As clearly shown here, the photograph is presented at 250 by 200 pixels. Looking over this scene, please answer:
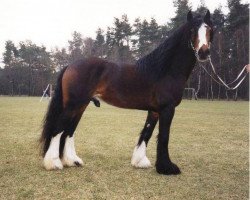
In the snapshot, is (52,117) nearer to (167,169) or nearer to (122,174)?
(122,174)

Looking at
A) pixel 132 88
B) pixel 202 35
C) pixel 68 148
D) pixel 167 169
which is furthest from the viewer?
pixel 68 148

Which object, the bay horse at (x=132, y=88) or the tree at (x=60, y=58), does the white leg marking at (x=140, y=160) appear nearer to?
the bay horse at (x=132, y=88)

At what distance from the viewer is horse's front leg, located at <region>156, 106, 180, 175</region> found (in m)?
5.97

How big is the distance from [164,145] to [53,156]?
2051 mm

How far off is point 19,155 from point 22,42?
90637 millimetres

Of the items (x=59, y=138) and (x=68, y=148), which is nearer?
(x=59, y=138)

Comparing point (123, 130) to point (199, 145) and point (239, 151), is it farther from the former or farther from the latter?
point (239, 151)

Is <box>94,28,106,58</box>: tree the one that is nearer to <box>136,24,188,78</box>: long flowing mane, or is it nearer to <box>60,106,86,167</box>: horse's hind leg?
<box>60,106,86,167</box>: horse's hind leg

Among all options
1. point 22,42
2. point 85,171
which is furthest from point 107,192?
point 22,42

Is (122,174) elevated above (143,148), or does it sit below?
below

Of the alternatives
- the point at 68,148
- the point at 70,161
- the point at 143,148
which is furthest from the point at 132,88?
the point at 70,161

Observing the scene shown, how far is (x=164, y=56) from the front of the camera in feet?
20.2

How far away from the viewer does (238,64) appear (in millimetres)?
49844

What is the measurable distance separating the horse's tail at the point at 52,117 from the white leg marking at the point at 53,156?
0.14 metres
